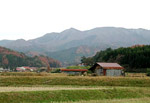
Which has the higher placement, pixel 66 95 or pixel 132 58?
pixel 132 58

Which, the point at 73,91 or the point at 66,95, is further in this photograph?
the point at 73,91

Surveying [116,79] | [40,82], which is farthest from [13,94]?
[116,79]

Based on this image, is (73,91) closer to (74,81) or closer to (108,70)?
(74,81)

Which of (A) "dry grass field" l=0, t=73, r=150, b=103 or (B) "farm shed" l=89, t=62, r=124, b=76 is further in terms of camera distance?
(B) "farm shed" l=89, t=62, r=124, b=76

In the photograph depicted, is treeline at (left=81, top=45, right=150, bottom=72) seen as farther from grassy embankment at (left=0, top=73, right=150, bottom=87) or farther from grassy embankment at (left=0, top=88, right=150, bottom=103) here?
grassy embankment at (left=0, top=88, right=150, bottom=103)

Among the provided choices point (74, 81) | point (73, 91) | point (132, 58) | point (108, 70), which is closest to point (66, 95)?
point (73, 91)

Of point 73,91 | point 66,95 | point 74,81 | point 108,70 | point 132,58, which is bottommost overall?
point 66,95

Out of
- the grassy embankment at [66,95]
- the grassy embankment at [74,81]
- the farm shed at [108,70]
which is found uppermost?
the farm shed at [108,70]

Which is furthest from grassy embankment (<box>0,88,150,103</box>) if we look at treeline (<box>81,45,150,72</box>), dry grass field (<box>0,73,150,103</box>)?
treeline (<box>81,45,150,72</box>)

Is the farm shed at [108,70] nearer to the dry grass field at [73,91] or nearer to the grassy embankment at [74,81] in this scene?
the dry grass field at [73,91]

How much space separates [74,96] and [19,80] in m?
15.6

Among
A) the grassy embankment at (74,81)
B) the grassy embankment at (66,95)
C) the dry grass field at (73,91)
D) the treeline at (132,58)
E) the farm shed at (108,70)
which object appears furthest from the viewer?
the treeline at (132,58)

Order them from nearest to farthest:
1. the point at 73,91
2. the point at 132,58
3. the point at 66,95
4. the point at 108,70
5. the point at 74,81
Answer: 1. the point at 66,95
2. the point at 73,91
3. the point at 74,81
4. the point at 108,70
5. the point at 132,58

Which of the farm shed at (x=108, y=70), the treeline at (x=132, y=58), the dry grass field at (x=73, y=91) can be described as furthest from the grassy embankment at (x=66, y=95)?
the treeline at (x=132, y=58)
